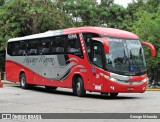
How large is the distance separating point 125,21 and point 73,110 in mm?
31826

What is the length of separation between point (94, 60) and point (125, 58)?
1.47 m

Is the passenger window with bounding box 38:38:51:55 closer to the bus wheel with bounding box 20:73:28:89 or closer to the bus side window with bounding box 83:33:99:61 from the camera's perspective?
the bus wheel with bounding box 20:73:28:89

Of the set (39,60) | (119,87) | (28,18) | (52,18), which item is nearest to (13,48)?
(39,60)

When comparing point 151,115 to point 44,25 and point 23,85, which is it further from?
point 44,25

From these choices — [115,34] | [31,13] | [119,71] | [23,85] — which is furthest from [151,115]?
[31,13]

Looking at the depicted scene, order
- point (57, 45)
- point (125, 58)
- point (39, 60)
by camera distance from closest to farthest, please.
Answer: point (125, 58)
point (57, 45)
point (39, 60)

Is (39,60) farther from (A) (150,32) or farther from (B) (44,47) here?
(A) (150,32)

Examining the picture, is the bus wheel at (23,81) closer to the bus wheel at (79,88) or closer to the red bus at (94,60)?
the red bus at (94,60)

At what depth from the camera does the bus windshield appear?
17.9 metres

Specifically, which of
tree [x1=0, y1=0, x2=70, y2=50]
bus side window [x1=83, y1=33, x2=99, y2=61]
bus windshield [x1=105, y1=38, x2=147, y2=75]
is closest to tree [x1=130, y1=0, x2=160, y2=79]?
tree [x1=0, y1=0, x2=70, y2=50]

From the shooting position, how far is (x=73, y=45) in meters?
20.0

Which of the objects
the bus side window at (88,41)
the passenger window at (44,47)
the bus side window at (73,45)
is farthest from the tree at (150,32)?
the bus side window at (88,41)

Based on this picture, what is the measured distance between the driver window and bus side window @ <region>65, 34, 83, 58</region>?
3.35ft

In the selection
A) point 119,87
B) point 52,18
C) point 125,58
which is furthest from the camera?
point 52,18
